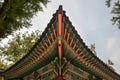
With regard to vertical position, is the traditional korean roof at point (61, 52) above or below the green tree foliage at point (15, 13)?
below

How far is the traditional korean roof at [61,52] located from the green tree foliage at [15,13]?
16.4ft

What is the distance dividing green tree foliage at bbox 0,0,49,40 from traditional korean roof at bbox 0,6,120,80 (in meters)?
4.99

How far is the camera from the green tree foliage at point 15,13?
40.3 ft

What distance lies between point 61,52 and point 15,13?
6.51 meters

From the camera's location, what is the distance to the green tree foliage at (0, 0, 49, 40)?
12.3 meters

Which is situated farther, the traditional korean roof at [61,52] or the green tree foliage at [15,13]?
the green tree foliage at [15,13]

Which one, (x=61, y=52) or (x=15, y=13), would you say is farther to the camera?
(x=15, y=13)

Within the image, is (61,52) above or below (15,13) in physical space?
below

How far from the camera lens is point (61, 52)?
6672mm

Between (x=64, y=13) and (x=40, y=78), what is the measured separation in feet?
7.83

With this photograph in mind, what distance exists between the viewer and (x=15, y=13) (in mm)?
12594

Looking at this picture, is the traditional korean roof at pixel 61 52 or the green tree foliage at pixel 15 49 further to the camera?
the green tree foliage at pixel 15 49

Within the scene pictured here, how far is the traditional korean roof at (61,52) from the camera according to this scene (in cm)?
629

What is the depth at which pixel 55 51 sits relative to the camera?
22.0ft
